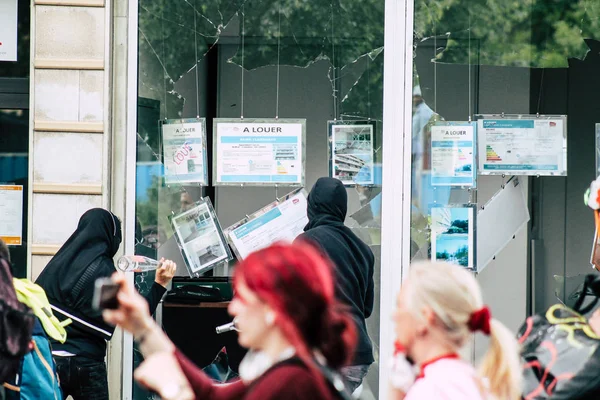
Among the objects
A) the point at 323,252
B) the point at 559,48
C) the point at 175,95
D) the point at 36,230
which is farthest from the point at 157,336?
the point at 559,48

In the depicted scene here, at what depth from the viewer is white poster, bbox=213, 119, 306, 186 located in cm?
655

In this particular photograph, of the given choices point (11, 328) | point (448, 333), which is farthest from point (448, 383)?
point (11, 328)

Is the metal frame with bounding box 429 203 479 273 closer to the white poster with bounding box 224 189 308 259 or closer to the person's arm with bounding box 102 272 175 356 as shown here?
the white poster with bounding box 224 189 308 259

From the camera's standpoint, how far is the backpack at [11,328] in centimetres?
351

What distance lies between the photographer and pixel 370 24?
6492 millimetres

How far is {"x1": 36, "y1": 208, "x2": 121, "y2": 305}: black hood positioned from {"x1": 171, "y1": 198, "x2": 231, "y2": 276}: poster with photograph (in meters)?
1.18

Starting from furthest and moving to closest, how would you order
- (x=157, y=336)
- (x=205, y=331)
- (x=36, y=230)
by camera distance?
(x=205, y=331)
(x=36, y=230)
(x=157, y=336)

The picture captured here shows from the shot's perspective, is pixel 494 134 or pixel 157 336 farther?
pixel 494 134

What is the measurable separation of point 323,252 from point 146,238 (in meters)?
1.62

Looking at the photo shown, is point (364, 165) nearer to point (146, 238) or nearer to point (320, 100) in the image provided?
point (320, 100)

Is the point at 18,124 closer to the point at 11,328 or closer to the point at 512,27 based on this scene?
the point at 11,328

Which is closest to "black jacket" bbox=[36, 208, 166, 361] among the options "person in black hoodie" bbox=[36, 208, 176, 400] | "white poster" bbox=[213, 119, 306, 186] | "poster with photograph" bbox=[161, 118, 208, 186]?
"person in black hoodie" bbox=[36, 208, 176, 400]

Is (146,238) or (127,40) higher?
(127,40)

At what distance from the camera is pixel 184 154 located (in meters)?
6.62
